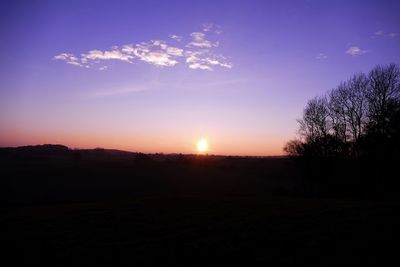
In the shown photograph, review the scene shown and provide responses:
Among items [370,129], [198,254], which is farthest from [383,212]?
[370,129]

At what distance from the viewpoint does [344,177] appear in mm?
35188

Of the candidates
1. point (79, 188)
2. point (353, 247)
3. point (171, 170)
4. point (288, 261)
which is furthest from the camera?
point (171, 170)

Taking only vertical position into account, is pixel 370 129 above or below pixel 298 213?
above

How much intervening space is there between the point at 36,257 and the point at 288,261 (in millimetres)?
7328

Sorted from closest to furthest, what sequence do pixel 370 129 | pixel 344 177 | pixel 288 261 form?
pixel 288 261
pixel 370 129
pixel 344 177

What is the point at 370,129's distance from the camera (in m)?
32.3

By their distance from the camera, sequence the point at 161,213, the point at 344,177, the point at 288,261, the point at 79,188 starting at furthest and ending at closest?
the point at 79,188
the point at 344,177
the point at 161,213
the point at 288,261

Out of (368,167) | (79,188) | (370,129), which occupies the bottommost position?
(79,188)

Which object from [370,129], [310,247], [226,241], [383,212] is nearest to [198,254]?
[226,241]

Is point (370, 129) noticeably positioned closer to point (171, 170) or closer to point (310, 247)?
point (310, 247)

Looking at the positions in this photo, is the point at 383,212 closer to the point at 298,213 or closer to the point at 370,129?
the point at 298,213

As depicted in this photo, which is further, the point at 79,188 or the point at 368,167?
the point at 79,188

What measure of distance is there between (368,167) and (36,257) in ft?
104

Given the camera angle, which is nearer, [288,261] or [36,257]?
[288,261]
